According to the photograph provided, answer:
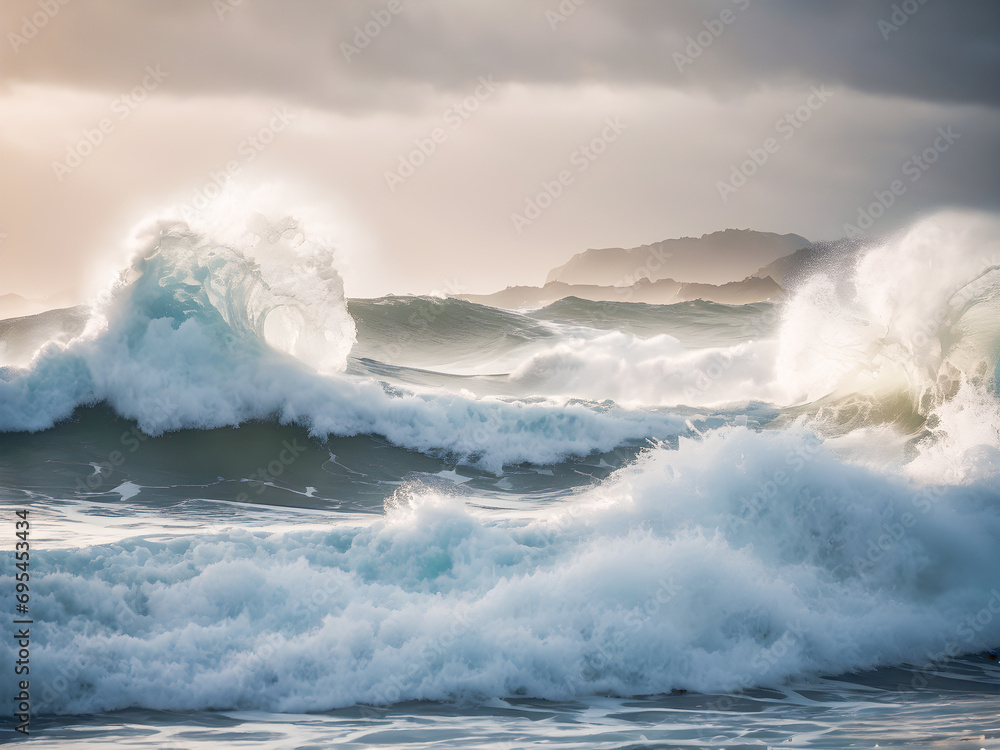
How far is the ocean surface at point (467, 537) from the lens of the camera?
214 inches

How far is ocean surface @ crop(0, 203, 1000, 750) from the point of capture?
5.44 meters

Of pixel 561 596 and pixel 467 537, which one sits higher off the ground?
pixel 467 537

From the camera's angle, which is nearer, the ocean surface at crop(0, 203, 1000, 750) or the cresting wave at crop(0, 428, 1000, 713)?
the ocean surface at crop(0, 203, 1000, 750)

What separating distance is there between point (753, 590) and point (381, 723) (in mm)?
3437

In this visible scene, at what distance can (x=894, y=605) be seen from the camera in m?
7.30

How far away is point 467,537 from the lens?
7.47 m

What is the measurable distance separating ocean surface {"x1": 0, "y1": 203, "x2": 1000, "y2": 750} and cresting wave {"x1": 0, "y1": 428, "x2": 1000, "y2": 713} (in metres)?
0.03

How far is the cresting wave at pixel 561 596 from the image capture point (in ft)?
18.6

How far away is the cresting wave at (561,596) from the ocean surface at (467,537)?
26 millimetres

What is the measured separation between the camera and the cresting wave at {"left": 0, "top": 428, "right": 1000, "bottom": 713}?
568cm

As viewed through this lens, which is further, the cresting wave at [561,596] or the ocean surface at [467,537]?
the cresting wave at [561,596]

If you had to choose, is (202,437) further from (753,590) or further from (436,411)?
(753,590)

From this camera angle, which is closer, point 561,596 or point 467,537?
point 561,596

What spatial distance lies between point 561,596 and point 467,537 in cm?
135
